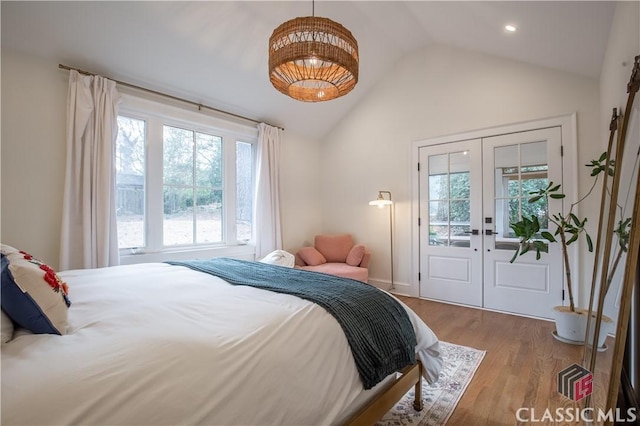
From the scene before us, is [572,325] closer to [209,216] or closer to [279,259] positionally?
[279,259]

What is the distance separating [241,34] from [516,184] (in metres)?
3.41

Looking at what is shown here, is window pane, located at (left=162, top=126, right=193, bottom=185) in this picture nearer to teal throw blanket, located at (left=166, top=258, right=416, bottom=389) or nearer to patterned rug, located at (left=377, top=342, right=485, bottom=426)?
teal throw blanket, located at (left=166, top=258, right=416, bottom=389)

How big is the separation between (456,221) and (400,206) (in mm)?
777

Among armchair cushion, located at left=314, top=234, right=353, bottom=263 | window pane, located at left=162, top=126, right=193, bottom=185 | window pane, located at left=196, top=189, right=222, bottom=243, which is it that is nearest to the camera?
window pane, located at left=162, top=126, right=193, bottom=185

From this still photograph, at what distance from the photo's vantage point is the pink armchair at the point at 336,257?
409 cm

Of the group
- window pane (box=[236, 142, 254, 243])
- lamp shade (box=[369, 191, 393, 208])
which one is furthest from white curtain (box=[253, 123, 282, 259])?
lamp shade (box=[369, 191, 393, 208])

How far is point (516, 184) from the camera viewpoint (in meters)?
3.55

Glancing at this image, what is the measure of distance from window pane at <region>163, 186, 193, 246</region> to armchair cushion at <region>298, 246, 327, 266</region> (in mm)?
1517

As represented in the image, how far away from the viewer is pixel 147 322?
1148 millimetres

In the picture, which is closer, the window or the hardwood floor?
the hardwood floor

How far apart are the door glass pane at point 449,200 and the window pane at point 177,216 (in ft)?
10.1

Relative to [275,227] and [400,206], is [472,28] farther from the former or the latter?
[275,227]

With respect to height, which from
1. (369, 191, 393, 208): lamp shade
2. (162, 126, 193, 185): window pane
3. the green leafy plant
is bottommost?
the green leafy plant

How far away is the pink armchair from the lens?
4090 millimetres
